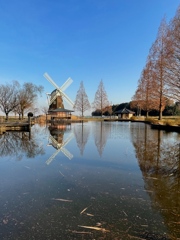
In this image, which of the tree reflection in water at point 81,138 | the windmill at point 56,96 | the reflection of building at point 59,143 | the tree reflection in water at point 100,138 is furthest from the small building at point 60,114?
the reflection of building at point 59,143

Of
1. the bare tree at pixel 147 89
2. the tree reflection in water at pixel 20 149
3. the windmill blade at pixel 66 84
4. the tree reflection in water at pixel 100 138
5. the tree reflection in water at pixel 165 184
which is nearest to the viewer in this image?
the tree reflection in water at pixel 165 184

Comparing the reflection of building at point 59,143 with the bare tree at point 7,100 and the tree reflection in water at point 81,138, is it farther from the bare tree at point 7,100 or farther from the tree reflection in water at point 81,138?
the bare tree at point 7,100

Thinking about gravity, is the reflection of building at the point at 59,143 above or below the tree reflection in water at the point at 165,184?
above

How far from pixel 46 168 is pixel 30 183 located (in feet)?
4.47

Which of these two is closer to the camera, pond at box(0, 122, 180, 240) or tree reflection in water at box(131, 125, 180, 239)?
pond at box(0, 122, 180, 240)

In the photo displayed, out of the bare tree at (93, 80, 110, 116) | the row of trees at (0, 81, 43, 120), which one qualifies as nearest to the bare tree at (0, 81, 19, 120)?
the row of trees at (0, 81, 43, 120)

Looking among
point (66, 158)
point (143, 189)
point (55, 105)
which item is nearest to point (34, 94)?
point (55, 105)

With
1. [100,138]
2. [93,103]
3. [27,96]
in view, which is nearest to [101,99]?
[93,103]

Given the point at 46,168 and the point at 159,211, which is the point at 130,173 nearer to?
the point at 159,211

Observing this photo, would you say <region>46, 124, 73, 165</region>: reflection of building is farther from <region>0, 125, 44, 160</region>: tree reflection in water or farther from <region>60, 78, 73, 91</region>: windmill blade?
<region>60, 78, 73, 91</region>: windmill blade

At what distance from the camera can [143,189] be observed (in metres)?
4.34

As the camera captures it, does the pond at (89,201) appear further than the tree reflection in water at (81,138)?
No

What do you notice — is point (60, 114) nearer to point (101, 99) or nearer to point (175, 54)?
point (101, 99)

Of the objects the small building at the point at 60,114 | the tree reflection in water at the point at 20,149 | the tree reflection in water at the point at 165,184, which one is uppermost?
the small building at the point at 60,114
